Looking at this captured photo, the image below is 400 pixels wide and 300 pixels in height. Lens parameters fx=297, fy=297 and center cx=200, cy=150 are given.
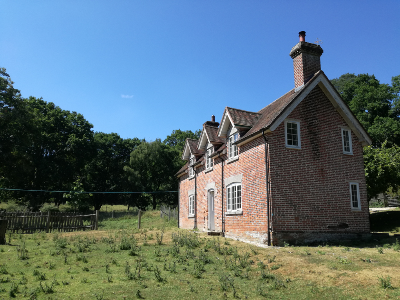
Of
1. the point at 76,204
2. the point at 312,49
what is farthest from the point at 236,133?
the point at 76,204

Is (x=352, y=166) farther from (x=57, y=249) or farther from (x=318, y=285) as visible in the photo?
(x=57, y=249)

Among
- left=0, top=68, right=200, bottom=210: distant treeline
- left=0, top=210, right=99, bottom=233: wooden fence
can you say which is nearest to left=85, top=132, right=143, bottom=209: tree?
left=0, top=68, right=200, bottom=210: distant treeline

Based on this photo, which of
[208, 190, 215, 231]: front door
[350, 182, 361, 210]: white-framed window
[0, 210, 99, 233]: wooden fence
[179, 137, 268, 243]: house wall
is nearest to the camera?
[179, 137, 268, 243]: house wall

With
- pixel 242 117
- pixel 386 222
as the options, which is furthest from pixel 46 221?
pixel 386 222

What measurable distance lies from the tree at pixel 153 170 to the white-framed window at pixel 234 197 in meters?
36.4

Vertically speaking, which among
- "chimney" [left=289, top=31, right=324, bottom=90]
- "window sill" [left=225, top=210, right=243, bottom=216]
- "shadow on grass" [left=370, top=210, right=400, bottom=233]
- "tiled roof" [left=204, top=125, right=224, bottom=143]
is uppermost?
"chimney" [left=289, top=31, right=324, bottom=90]

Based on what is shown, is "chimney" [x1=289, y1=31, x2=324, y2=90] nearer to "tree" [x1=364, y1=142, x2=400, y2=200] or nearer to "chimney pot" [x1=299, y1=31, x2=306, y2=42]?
"chimney pot" [x1=299, y1=31, x2=306, y2=42]

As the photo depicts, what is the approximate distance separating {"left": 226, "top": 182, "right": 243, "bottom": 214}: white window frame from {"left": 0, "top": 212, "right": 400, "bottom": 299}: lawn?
3614 mm

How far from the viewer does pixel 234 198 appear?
57.2 ft

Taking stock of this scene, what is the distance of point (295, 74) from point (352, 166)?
6051 mm

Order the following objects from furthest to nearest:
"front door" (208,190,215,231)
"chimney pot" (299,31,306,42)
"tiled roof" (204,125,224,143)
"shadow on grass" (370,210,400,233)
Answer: "front door" (208,190,215,231)
"tiled roof" (204,125,224,143)
"shadow on grass" (370,210,400,233)
"chimney pot" (299,31,306,42)

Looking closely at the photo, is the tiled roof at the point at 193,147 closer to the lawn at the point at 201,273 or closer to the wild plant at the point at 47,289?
the lawn at the point at 201,273

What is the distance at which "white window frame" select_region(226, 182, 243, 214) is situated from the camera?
16828mm

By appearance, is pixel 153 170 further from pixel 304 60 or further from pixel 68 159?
pixel 304 60
